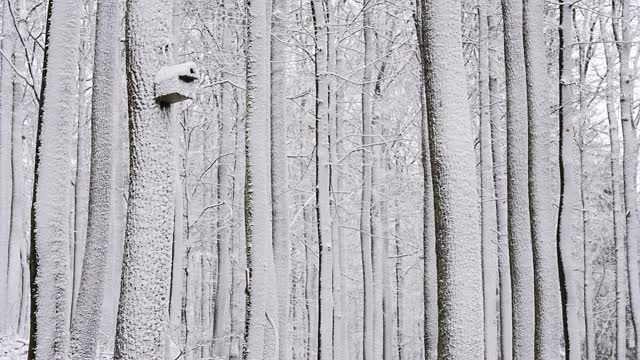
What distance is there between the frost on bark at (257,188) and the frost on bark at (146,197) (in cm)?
276

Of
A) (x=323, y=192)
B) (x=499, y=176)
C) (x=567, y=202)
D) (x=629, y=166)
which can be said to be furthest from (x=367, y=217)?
(x=567, y=202)

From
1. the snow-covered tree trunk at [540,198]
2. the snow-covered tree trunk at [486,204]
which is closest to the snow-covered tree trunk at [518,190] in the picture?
the snow-covered tree trunk at [540,198]

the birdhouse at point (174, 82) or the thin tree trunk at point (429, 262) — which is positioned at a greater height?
the birdhouse at point (174, 82)

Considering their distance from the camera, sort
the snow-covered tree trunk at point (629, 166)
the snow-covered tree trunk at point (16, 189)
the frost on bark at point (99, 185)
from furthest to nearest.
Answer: the snow-covered tree trunk at point (629, 166), the snow-covered tree trunk at point (16, 189), the frost on bark at point (99, 185)

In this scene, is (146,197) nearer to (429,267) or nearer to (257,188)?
(257,188)

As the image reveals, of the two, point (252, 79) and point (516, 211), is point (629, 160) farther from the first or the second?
point (252, 79)

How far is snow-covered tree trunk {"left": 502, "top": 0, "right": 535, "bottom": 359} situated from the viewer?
28.2 feet

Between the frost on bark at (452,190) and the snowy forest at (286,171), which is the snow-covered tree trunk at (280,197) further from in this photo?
the frost on bark at (452,190)

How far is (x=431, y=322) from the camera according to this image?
444 inches

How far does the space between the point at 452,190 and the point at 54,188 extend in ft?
14.0

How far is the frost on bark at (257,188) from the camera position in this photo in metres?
8.52

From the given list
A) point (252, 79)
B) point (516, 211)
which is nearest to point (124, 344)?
point (252, 79)

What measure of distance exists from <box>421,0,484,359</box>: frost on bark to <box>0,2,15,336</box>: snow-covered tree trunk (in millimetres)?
9984

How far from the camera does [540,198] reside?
27.9 ft
